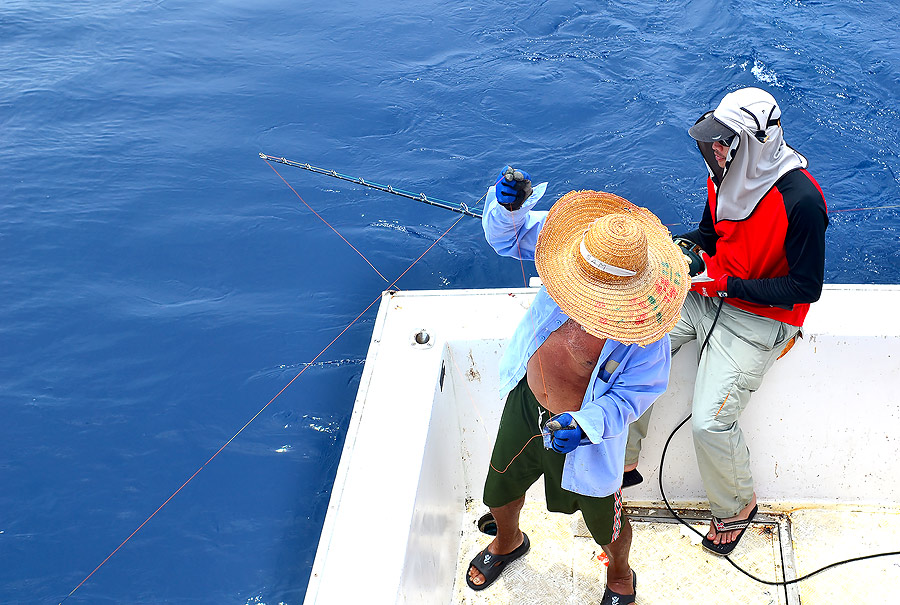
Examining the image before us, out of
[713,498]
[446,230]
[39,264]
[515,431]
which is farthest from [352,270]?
[713,498]

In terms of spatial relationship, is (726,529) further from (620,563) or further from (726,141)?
(726,141)

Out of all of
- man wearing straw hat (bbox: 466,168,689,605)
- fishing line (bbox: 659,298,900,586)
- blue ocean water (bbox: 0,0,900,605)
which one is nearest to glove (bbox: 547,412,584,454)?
man wearing straw hat (bbox: 466,168,689,605)

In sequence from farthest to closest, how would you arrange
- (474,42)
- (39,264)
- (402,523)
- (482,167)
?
(474,42) → (482,167) → (39,264) → (402,523)

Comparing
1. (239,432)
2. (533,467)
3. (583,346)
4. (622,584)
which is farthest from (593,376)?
(239,432)

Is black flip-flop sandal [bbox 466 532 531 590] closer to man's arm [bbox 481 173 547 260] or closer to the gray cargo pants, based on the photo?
the gray cargo pants

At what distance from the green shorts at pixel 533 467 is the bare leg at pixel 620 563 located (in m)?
0.09

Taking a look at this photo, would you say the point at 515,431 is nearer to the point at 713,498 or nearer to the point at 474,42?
the point at 713,498

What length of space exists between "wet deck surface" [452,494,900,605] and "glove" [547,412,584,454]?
3.58ft

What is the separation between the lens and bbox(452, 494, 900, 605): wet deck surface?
2.84m

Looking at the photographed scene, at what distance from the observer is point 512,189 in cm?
225

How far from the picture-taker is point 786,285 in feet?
8.16

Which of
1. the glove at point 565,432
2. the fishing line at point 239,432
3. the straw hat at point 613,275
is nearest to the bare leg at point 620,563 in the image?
the glove at point 565,432

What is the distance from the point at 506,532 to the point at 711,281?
1.27 m

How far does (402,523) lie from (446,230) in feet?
9.11
